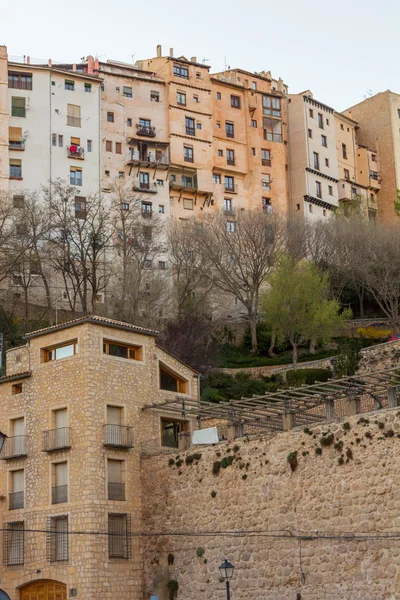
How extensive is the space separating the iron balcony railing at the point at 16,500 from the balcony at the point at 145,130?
138 feet

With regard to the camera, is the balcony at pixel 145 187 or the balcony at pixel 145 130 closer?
the balcony at pixel 145 187

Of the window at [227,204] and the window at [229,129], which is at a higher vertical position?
the window at [229,129]

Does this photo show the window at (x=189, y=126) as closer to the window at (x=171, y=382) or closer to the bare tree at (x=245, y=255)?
the bare tree at (x=245, y=255)

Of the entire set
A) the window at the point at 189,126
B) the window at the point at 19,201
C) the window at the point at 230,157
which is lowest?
the window at the point at 19,201

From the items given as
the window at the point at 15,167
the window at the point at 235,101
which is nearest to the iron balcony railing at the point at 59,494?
the window at the point at 15,167

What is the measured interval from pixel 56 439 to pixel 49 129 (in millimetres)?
38280

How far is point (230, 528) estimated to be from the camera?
2828 cm

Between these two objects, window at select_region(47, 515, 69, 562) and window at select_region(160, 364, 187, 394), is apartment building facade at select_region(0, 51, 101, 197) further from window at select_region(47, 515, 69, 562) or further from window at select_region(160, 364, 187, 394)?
window at select_region(47, 515, 69, 562)

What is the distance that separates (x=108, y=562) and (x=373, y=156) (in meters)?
64.6

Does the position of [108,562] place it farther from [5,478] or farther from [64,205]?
[64,205]

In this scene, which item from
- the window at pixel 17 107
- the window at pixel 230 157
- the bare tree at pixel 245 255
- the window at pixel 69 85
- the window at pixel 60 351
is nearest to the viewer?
the window at pixel 60 351

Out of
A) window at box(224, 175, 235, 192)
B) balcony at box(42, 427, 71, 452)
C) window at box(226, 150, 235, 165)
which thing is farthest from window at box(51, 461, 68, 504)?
window at box(226, 150, 235, 165)

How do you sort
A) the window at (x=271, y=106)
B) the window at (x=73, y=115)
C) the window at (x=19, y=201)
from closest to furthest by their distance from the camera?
the window at (x=19, y=201)
the window at (x=73, y=115)
the window at (x=271, y=106)

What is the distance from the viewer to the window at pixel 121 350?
32.4 m
